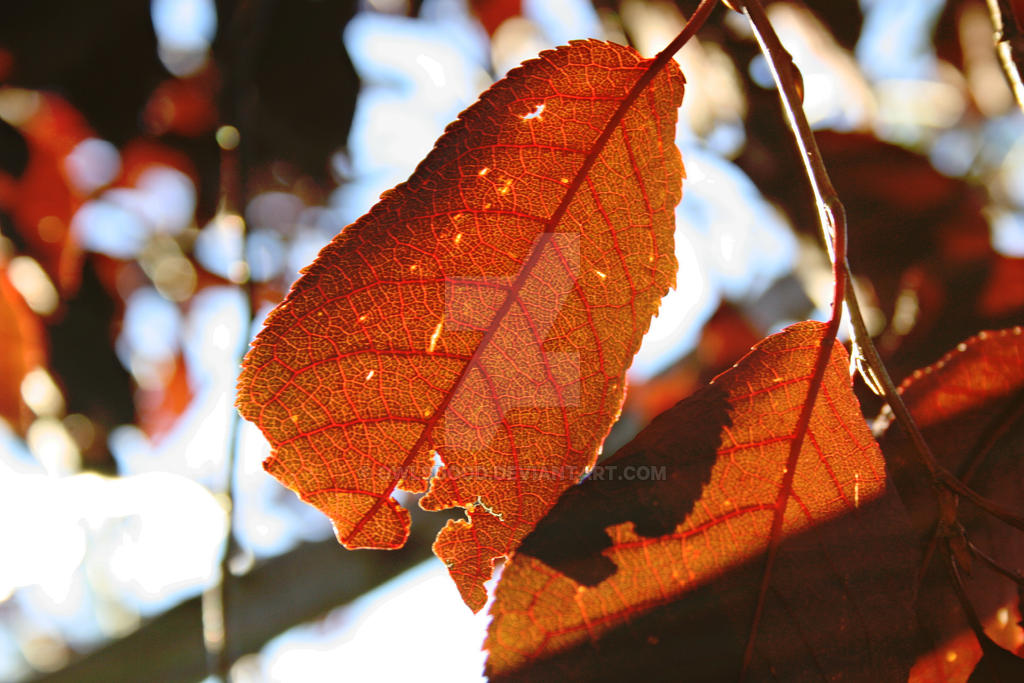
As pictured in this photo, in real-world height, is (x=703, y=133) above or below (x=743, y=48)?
below

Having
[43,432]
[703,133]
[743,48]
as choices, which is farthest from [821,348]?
[43,432]

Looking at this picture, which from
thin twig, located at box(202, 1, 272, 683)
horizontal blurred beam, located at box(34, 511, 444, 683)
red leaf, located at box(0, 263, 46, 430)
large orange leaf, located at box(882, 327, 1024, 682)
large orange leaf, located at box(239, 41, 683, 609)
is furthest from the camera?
red leaf, located at box(0, 263, 46, 430)

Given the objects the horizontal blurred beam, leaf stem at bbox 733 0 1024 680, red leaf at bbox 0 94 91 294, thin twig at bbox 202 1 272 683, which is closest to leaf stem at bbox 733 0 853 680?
leaf stem at bbox 733 0 1024 680

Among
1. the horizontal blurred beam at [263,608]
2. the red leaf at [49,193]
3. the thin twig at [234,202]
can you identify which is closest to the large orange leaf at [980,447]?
the thin twig at [234,202]

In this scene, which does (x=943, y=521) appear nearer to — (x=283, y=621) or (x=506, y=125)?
(x=506, y=125)

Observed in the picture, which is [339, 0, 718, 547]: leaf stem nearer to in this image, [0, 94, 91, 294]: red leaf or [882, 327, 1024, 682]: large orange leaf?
[882, 327, 1024, 682]: large orange leaf

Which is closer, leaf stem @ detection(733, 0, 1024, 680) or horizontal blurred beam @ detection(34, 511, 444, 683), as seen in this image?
leaf stem @ detection(733, 0, 1024, 680)

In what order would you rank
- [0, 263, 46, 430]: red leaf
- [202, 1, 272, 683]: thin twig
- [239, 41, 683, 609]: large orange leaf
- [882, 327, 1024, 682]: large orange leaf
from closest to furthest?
1. [239, 41, 683, 609]: large orange leaf
2. [882, 327, 1024, 682]: large orange leaf
3. [202, 1, 272, 683]: thin twig
4. [0, 263, 46, 430]: red leaf
